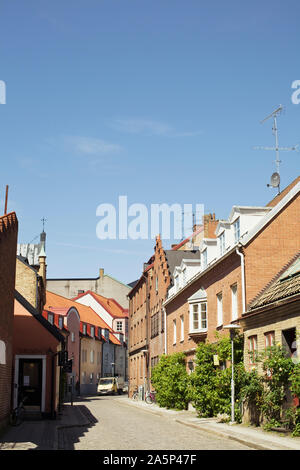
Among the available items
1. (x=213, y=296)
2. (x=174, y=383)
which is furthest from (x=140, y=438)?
(x=174, y=383)

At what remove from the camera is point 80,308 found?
3260 inches

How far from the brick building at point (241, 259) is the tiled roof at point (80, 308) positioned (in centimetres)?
3937

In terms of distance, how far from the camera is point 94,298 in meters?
88.5

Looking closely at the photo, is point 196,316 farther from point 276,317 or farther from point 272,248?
point 276,317

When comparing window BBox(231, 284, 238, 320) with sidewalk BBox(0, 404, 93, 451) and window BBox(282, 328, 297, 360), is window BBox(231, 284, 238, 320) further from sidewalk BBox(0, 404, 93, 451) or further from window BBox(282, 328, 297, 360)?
sidewalk BBox(0, 404, 93, 451)

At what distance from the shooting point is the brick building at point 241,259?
79.5ft

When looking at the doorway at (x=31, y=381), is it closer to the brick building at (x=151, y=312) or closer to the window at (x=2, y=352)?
the window at (x=2, y=352)

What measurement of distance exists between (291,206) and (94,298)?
216 feet

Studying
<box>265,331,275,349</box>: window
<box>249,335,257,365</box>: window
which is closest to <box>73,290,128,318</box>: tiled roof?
<box>249,335,257,365</box>: window

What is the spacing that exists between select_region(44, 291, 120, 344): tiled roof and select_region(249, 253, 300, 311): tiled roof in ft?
154

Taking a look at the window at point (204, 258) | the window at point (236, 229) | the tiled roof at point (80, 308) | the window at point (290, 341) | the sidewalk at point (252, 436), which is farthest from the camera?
the tiled roof at point (80, 308)

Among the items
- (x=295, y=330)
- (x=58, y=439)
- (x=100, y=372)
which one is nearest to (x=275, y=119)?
(x=295, y=330)

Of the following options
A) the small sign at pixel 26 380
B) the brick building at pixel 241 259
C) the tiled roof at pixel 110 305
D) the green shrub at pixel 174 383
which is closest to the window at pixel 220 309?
the brick building at pixel 241 259
